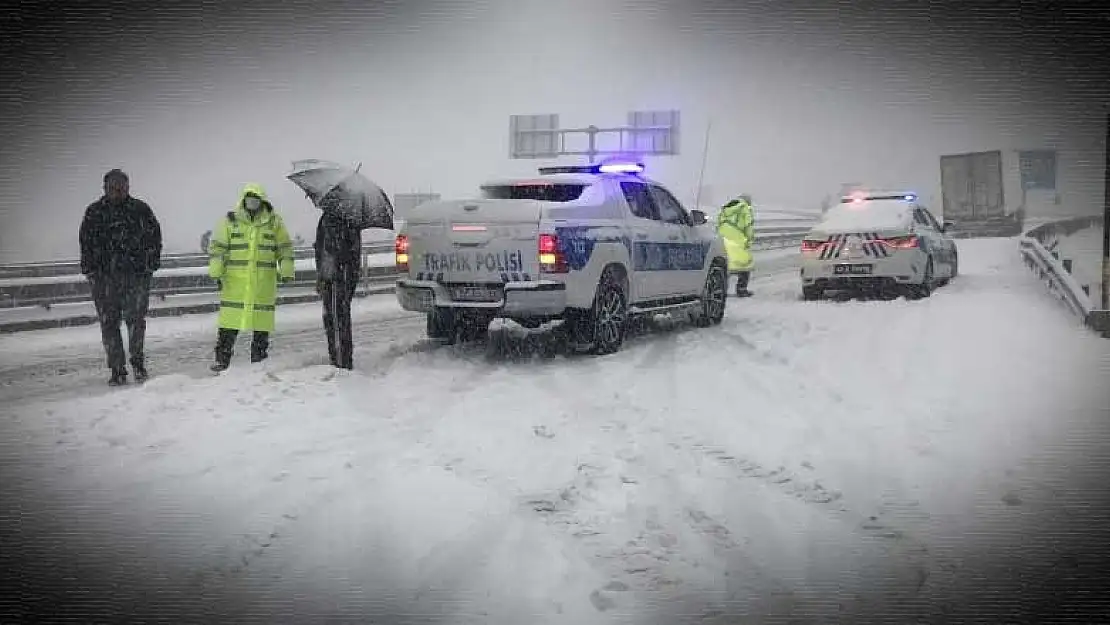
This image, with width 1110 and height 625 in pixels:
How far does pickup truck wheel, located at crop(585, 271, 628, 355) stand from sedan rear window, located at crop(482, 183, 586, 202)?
92cm

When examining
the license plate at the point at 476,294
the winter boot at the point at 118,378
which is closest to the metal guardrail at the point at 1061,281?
the license plate at the point at 476,294

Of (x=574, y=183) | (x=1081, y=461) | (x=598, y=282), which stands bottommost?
(x=1081, y=461)

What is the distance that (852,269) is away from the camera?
1500cm

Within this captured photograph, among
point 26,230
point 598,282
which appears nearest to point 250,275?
point 598,282

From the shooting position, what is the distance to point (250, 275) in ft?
29.2

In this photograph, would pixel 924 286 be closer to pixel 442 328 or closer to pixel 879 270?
pixel 879 270

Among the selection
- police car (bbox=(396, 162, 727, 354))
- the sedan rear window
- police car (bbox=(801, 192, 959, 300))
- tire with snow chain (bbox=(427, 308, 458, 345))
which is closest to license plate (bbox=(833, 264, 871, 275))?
police car (bbox=(801, 192, 959, 300))

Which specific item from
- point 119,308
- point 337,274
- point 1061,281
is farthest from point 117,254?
point 1061,281

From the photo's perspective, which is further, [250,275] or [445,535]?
[250,275]

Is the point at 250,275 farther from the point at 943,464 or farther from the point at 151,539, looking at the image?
the point at 943,464

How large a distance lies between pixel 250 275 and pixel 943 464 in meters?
6.06

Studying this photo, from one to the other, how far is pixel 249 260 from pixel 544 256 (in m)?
2.70

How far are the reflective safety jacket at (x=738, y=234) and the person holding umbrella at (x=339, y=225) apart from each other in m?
9.25

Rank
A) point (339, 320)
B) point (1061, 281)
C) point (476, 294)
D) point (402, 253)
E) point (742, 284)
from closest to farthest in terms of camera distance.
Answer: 1. point (339, 320)
2. point (476, 294)
3. point (402, 253)
4. point (1061, 281)
5. point (742, 284)
